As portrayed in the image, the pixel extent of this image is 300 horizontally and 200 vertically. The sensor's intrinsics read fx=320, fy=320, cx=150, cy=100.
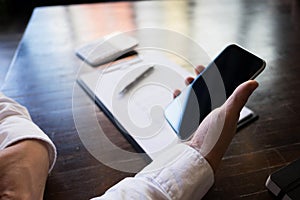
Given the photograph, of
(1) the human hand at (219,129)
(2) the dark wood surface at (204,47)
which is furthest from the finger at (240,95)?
(2) the dark wood surface at (204,47)

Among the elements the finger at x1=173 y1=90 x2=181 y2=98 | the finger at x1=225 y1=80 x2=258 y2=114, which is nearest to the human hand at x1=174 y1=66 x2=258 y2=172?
the finger at x1=225 y1=80 x2=258 y2=114

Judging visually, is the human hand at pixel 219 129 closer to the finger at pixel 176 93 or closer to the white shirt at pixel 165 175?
the white shirt at pixel 165 175

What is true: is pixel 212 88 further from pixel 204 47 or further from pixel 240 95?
pixel 204 47

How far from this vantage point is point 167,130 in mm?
609

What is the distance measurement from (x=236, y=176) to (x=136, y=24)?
0.74 metres

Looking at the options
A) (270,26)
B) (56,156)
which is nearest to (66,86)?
(56,156)

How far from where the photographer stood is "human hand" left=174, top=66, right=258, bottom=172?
493 millimetres

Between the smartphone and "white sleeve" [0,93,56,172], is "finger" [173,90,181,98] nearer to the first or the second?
the smartphone

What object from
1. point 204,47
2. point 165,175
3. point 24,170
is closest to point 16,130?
point 24,170

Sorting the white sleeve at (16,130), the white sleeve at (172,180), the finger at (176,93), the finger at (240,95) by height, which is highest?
the finger at (240,95)

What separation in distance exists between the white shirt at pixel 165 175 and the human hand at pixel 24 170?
0.05 feet

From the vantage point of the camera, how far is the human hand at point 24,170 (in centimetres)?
46

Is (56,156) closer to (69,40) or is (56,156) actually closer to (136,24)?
(69,40)

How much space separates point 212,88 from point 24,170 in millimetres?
352
